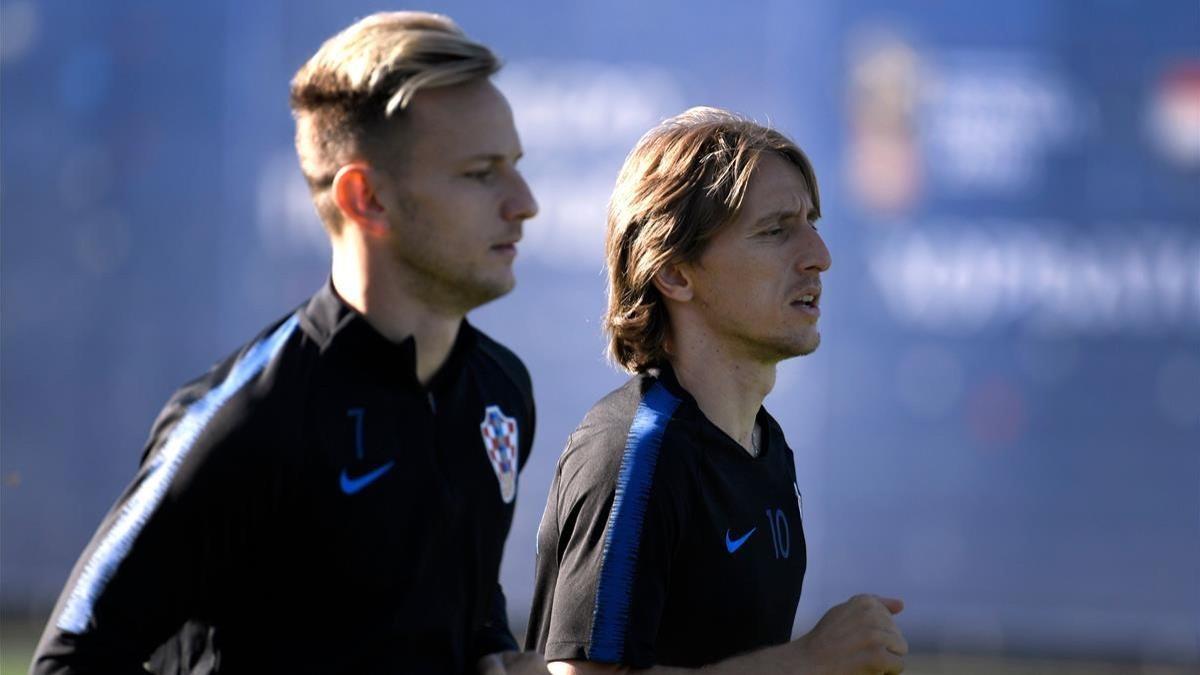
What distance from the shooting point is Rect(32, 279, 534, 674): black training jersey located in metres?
1.71

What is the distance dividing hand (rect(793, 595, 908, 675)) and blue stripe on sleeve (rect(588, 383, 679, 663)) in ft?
0.85

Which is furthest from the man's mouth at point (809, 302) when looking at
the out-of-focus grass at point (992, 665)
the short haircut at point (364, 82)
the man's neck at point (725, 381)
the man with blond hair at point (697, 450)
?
the out-of-focus grass at point (992, 665)

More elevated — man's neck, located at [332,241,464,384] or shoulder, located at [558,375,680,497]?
man's neck, located at [332,241,464,384]

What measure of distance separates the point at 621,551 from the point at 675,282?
514mm

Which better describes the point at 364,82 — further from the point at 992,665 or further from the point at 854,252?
the point at 992,665

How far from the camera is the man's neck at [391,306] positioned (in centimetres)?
195

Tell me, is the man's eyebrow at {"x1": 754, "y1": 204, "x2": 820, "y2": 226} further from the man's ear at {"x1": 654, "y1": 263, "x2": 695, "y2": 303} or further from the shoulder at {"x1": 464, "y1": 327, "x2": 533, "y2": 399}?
the shoulder at {"x1": 464, "y1": 327, "x2": 533, "y2": 399}

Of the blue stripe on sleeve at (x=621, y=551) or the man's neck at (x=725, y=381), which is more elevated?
the man's neck at (x=725, y=381)

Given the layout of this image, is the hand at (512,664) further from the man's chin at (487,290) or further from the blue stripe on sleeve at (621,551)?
the man's chin at (487,290)

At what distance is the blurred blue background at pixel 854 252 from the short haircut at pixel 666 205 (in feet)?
14.1

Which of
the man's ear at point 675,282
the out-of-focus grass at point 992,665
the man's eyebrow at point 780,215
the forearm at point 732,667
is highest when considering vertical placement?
the man's eyebrow at point 780,215

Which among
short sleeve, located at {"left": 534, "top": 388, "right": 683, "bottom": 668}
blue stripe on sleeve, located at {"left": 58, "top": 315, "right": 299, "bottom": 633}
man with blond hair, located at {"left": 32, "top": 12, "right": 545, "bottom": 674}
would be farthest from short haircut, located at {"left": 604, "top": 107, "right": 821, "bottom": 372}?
blue stripe on sleeve, located at {"left": 58, "top": 315, "right": 299, "bottom": 633}

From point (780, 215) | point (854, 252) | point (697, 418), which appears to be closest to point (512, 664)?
point (697, 418)

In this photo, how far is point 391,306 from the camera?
6.43ft
